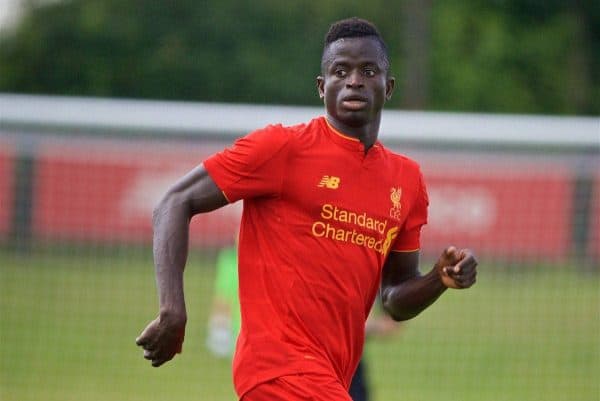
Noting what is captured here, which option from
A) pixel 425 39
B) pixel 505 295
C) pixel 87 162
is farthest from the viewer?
pixel 425 39

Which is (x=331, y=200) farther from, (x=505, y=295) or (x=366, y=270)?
(x=505, y=295)

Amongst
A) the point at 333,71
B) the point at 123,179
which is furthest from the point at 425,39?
the point at 333,71

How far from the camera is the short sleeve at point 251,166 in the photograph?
499 cm

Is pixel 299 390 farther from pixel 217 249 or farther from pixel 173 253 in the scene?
pixel 217 249

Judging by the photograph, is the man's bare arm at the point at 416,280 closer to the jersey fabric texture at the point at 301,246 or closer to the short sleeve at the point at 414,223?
the short sleeve at the point at 414,223

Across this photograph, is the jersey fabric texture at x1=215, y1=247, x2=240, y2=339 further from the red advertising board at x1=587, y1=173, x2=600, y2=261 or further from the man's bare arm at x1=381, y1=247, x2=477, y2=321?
Answer: the man's bare arm at x1=381, y1=247, x2=477, y2=321

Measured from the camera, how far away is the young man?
4.97m

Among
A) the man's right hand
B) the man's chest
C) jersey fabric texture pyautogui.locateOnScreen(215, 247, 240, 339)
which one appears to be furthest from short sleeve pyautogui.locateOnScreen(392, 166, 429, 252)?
jersey fabric texture pyautogui.locateOnScreen(215, 247, 240, 339)

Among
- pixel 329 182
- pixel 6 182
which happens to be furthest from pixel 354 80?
pixel 6 182

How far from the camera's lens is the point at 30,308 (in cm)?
1230

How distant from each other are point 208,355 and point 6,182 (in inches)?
105

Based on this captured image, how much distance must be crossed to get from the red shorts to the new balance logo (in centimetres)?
76

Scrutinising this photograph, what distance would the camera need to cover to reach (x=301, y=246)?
16.6ft

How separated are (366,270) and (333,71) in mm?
814
